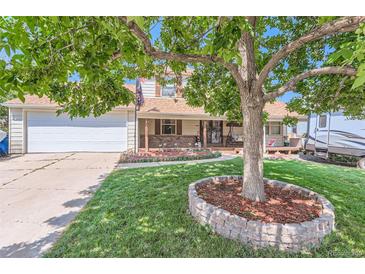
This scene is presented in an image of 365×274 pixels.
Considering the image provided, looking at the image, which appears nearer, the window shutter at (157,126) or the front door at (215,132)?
the window shutter at (157,126)

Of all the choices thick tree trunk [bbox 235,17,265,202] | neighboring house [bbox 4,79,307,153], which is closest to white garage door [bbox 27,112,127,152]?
neighboring house [bbox 4,79,307,153]

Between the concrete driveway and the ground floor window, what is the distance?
6793 millimetres

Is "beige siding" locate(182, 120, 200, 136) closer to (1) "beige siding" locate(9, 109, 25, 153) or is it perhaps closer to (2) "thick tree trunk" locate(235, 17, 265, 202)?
(1) "beige siding" locate(9, 109, 25, 153)

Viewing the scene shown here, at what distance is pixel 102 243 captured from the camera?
3018mm

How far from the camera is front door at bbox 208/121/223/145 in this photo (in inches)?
649

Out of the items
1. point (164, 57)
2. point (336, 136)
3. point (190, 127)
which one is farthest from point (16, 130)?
point (336, 136)

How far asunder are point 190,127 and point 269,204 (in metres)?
11.8

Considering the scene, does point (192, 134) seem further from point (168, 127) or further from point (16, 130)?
point (16, 130)

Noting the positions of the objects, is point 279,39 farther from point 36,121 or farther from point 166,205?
point 36,121

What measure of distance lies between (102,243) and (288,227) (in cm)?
262

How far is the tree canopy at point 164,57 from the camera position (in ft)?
7.02

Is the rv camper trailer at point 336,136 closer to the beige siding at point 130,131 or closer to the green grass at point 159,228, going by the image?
the green grass at point 159,228

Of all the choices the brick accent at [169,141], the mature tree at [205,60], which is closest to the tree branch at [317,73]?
the mature tree at [205,60]

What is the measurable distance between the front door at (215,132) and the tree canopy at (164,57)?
34.3ft
